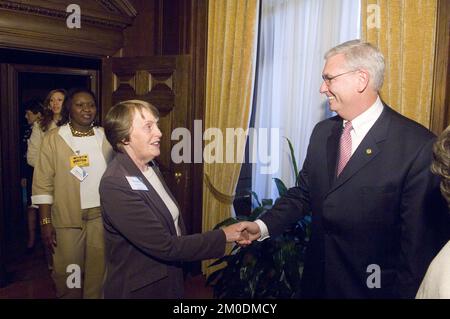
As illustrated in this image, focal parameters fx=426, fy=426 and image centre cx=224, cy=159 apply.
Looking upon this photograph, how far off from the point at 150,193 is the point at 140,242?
21 centimetres

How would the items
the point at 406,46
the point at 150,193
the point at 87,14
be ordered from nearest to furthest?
the point at 150,193, the point at 406,46, the point at 87,14

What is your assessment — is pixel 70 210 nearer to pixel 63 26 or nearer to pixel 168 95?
pixel 168 95

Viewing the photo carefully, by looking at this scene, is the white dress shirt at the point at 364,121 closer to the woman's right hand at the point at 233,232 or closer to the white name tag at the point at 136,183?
the woman's right hand at the point at 233,232

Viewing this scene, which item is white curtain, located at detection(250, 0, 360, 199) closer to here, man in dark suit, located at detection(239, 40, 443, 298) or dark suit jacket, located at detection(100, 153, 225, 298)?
man in dark suit, located at detection(239, 40, 443, 298)

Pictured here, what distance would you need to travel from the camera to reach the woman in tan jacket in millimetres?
2918

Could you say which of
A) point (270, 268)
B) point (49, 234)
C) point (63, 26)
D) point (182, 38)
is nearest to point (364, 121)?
point (270, 268)

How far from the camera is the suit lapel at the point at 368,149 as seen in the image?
170 cm

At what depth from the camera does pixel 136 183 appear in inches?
67.1

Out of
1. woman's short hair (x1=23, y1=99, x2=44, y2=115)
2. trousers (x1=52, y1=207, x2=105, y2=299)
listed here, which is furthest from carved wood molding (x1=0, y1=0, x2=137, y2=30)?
woman's short hair (x1=23, y1=99, x2=44, y2=115)

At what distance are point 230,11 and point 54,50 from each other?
1507 millimetres

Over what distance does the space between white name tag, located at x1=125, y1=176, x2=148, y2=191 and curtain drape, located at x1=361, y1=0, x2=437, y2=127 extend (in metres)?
1.71

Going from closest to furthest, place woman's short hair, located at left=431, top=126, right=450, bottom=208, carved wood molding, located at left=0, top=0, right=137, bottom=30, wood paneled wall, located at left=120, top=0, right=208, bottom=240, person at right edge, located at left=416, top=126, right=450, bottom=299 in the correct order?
person at right edge, located at left=416, top=126, right=450, bottom=299
woman's short hair, located at left=431, top=126, right=450, bottom=208
carved wood molding, located at left=0, top=0, right=137, bottom=30
wood paneled wall, located at left=120, top=0, right=208, bottom=240

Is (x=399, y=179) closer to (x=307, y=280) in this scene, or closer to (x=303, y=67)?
(x=307, y=280)

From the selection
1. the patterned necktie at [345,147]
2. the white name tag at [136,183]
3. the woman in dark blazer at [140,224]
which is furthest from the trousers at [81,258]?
the patterned necktie at [345,147]
